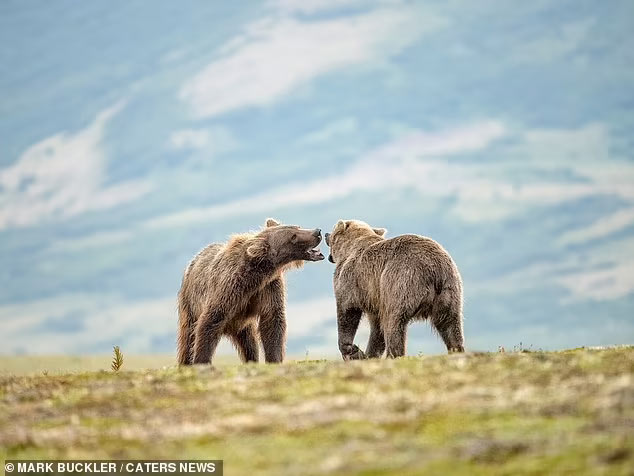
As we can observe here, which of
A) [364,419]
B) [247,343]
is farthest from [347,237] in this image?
[364,419]

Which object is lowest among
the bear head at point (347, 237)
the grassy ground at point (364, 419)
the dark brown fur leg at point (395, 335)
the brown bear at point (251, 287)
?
the grassy ground at point (364, 419)

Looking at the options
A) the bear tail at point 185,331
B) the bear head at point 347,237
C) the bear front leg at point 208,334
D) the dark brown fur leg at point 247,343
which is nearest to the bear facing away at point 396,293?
the bear head at point 347,237

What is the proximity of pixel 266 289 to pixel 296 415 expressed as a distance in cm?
1140

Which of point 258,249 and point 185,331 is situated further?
point 185,331

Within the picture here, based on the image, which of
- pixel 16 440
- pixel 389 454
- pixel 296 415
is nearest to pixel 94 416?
pixel 16 440

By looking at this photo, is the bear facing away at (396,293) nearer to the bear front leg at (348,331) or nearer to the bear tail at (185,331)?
the bear front leg at (348,331)

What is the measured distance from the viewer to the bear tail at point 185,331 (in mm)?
25109

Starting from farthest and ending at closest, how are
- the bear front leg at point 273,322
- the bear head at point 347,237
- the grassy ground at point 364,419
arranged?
the bear head at point 347,237 → the bear front leg at point 273,322 → the grassy ground at point 364,419

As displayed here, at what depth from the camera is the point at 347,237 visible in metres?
23.8

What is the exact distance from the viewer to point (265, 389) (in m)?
13.8

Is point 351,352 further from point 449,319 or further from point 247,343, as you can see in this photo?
point 247,343

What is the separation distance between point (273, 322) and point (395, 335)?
147 inches

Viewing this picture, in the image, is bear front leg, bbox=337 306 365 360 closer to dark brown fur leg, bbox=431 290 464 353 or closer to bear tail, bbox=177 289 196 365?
dark brown fur leg, bbox=431 290 464 353

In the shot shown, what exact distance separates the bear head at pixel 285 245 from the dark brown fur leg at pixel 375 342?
2.34 metres
